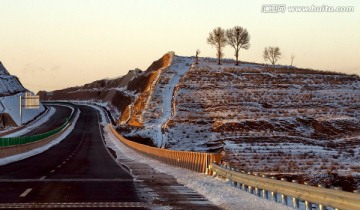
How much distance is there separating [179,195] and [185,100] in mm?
95127

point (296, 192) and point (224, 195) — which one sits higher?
point (296, 192)

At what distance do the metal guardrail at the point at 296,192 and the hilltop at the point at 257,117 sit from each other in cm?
1301

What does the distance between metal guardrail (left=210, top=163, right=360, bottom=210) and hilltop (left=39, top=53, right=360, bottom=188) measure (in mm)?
13015

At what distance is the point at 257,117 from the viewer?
92250mm

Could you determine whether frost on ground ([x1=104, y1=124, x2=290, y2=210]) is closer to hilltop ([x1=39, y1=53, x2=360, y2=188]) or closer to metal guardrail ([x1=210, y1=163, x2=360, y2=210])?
metal guardrail ([x1=210, y1=163, x2=360, y2=210])

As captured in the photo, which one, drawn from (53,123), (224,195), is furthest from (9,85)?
(224,195)

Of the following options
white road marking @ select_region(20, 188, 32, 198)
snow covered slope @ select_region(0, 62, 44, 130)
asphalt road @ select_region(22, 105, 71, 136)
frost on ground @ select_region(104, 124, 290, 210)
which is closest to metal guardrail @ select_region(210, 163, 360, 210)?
frost on ground @ select_region(104, 124, 290, 210)

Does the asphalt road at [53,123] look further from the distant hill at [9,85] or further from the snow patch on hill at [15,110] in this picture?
the distant hill at [9,85]

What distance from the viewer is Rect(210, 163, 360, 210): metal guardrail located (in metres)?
11.8

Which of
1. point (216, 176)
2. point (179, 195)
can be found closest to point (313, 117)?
point (216, 176)

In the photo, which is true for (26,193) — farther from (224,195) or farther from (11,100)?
(11,100)

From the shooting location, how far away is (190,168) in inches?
1286

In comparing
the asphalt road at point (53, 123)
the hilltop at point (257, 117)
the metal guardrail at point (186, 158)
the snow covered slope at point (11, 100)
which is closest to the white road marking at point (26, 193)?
the metal guardrail at point (186, 158)

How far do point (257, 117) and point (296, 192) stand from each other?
255 feet
